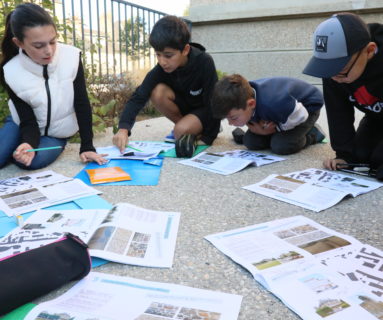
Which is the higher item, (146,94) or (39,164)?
(146,94)

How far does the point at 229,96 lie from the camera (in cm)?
209

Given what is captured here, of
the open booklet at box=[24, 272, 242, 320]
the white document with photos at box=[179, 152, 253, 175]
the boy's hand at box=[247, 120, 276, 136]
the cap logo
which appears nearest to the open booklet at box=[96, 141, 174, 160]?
the white document with photos at box=[179, 152, 253, 175]

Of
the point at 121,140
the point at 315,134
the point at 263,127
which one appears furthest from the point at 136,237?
the point at 315,134

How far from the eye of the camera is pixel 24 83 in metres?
2.07

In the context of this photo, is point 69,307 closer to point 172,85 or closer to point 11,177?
point 11,177

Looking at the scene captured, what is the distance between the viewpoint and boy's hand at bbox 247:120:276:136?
2373 millimetres

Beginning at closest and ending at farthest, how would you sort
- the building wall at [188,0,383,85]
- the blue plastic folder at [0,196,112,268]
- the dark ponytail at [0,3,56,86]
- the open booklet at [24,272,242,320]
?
1. the open booklet at [24,272,242,320]
2. the blue plastic folder at [0,196,112,268]
3. the dark ponytail at [0,3,56,86]
4. the building wall at [188,0,383,85]

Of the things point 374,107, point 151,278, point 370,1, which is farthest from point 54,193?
point 370,1

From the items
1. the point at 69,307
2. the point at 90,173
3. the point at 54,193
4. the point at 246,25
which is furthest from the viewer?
the point at 246,25

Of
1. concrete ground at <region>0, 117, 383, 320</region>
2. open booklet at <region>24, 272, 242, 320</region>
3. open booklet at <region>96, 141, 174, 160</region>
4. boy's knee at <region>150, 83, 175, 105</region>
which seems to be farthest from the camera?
boy's knee at <region>150, 83, 175, 105</region>

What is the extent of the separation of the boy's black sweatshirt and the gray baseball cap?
15 centimetres

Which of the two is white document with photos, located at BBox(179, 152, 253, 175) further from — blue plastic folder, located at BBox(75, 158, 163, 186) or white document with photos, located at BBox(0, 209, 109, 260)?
white document with photos, located at BBox(0, 209, 109, 260)

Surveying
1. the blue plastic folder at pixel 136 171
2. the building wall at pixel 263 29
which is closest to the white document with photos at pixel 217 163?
the blue plastic folder at pixel 136 171

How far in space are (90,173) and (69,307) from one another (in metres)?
1.15
